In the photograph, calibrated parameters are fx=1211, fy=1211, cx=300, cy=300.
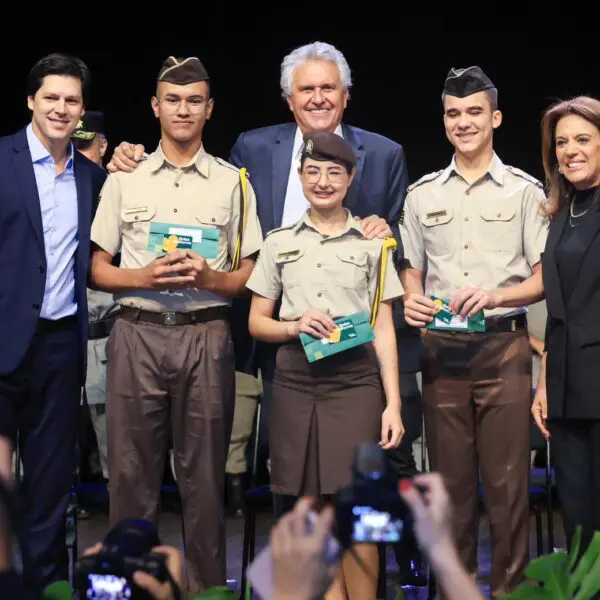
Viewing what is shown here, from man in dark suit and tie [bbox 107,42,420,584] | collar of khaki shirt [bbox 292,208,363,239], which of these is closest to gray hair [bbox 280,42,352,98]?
man in dark suit and tie [bbox 107,42,420,584]

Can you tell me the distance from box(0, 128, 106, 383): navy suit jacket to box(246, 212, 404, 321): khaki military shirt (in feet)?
1.97

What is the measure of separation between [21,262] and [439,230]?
1.37 metres

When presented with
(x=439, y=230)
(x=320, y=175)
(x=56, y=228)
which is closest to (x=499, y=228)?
(x=439, y=230)

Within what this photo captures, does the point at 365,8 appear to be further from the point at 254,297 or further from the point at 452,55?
the point at 254,297

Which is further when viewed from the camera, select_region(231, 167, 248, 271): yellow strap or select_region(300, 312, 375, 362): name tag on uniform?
select_region(231, 167, 248, 271): yellow strap

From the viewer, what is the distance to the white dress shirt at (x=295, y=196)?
13.7ft

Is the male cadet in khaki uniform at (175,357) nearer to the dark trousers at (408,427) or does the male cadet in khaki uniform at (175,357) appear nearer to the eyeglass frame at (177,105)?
the eyeglass frame at (177,105)

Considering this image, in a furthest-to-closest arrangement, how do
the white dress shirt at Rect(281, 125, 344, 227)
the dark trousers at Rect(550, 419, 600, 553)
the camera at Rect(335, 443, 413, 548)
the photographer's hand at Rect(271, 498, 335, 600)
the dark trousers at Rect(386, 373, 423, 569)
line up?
the dark trousers at Rect(386, 373, 423, 569) < the white dress shirt at Rect(281, 125, 344, 227) < the dark trousers at Rect(550, 419, 600, 553) < the camera at Rect(335, 443, 413, 548) < the photographer's hand at Rect(271, 498, 335, 600)

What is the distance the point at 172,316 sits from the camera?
12.7 feet

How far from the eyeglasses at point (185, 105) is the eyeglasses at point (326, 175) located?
0.47m

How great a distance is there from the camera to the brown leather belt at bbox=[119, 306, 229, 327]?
3.87 m

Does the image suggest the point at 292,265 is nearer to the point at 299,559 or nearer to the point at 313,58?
the point at 313,58

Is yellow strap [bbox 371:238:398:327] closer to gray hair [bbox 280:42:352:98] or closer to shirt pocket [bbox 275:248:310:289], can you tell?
shirt pocket [bbox 275:248:310:289]

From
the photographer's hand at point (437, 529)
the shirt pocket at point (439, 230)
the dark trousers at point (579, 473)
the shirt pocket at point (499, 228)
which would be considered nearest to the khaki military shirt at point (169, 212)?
the shirt pocket at point (439, 230)
